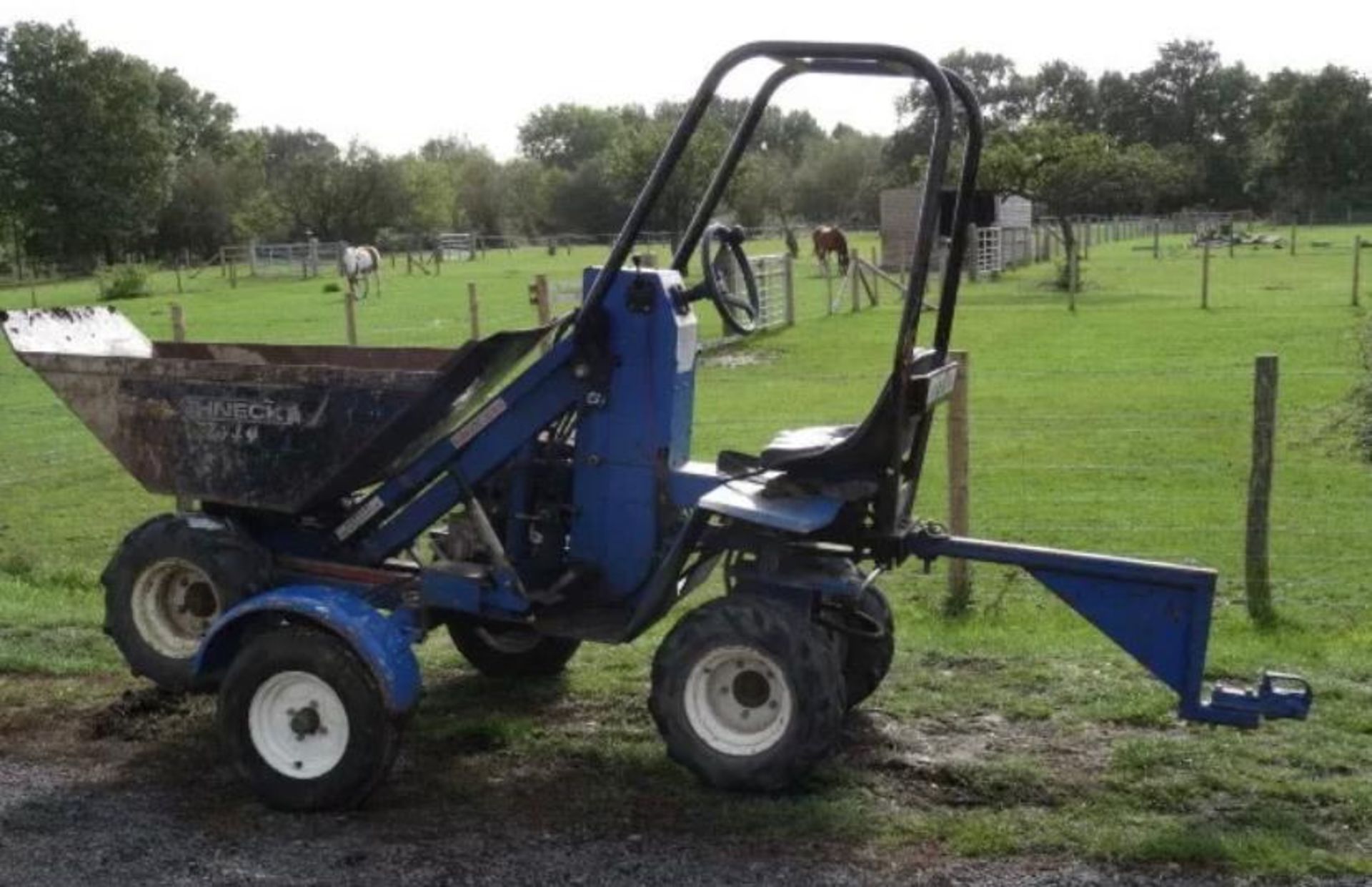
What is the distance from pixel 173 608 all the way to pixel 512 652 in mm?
1432

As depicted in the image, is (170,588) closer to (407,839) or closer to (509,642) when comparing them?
(509,642)

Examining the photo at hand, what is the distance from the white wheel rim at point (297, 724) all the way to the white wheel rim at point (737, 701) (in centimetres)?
123

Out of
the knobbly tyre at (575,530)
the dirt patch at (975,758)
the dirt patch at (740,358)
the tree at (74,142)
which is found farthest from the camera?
the tree at (74,142)

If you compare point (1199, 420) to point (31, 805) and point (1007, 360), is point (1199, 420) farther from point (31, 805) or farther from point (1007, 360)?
point (31, 805)

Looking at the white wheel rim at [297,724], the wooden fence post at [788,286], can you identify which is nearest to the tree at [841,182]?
the wooden fence post at [788,286]

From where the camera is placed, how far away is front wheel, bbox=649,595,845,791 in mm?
5172

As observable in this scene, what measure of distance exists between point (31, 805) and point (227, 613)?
95cm

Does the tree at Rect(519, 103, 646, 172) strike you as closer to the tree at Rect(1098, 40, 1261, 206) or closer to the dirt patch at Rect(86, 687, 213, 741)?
the tree at Rect(1098, 40, 1261, 206)

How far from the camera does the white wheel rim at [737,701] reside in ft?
17.3

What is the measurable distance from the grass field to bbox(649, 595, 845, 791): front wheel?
143mm

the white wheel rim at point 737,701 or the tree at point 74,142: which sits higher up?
the tree at point 74,142

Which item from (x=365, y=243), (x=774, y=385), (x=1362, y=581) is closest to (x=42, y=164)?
(x=365, y=243)

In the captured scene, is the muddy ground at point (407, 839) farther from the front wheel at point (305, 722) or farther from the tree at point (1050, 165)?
the tree at point (1050, 165)

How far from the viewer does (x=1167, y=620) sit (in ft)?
17.0
